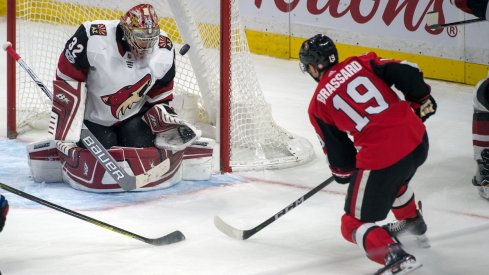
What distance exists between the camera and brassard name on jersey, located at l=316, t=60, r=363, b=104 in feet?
12.6

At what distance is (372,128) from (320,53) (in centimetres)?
34

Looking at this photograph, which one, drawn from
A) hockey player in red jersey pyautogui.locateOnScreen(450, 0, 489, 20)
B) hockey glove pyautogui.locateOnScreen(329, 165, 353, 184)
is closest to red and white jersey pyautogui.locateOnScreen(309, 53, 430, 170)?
hockey glove pyautogui.locateOnScreen(329, 165, 353, 184)

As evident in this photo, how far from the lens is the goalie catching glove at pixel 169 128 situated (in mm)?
5078

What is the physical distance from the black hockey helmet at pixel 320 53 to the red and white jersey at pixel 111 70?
49.5 inches

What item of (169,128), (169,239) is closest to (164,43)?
(169,128)

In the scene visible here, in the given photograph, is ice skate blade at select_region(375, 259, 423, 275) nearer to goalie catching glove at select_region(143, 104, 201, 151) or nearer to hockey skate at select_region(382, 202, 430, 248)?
hockey skate at select_region(382, 202, 430, 248)

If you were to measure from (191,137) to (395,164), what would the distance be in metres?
1.52

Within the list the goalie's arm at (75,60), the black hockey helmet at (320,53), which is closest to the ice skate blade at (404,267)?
the black hockey helmet at (320,53)

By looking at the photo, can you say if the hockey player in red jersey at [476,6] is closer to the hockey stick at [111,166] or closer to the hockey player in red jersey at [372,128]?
the hockey player in red jersey at [372,128]

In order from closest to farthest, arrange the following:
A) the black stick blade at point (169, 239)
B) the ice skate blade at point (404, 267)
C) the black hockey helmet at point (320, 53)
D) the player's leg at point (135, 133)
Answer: the ice skate blade at point (404, 267)
the black hockey helmet at point (320, 53)
the black stick blade at point (169, 239)
the player's leg at point (135, 133)

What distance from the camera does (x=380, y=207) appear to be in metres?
3.85

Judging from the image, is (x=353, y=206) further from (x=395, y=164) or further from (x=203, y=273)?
(x=203, y=273)

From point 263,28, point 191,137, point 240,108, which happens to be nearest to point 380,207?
point 191,137

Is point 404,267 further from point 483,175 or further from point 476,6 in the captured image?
point 483,175
